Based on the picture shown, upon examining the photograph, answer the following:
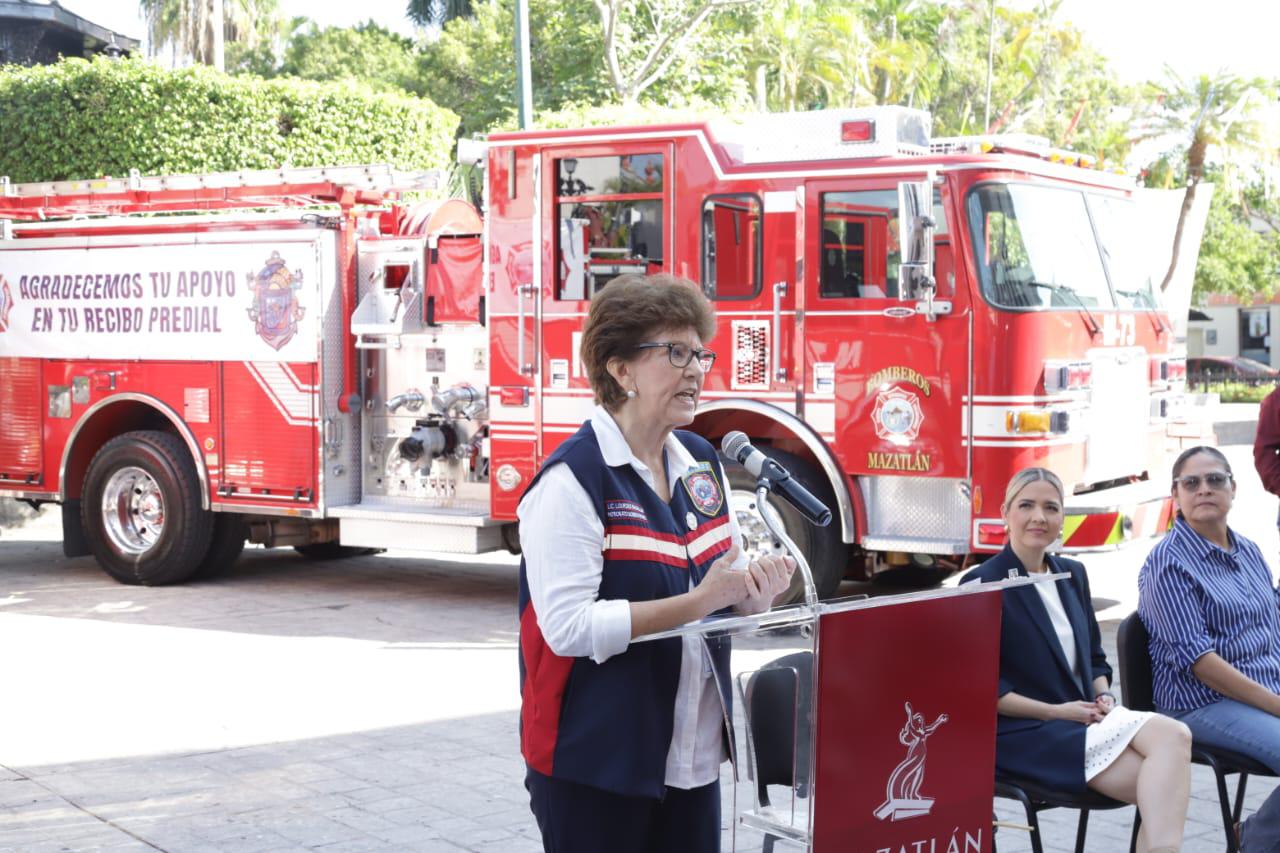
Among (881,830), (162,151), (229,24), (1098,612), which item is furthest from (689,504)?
(229,24)

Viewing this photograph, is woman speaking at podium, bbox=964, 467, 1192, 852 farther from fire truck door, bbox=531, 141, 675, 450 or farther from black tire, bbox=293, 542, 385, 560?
black tire, bbox=293, 542, 385, 560

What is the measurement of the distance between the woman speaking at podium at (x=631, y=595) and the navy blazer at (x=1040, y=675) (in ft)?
4.73

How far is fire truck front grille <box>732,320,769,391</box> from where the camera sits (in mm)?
9109

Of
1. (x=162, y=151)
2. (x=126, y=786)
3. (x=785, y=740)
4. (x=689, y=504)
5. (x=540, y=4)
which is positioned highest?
(x=540, y=4)

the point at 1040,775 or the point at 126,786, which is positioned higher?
the point at 1040,775

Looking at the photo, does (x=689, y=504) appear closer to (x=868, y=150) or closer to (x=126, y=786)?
(x=126, y=786)

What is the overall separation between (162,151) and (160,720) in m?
14.2

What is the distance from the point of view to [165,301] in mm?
11078

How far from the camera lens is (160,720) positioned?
731cm

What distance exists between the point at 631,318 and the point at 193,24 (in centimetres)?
4215

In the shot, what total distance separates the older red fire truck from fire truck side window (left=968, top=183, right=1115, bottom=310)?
2cm

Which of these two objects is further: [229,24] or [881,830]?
[229,24]

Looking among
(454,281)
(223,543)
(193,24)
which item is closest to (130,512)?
(223,543)

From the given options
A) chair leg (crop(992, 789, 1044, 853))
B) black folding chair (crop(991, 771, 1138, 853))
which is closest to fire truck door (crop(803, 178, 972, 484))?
black folding chair (crop(991, 771, 1138, 853))
